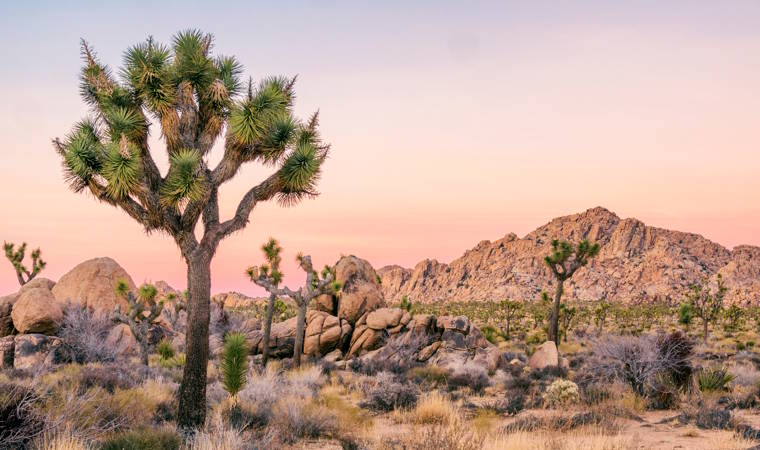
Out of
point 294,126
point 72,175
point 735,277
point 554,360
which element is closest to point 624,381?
point 554,360

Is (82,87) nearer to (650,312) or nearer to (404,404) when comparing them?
(404,404)

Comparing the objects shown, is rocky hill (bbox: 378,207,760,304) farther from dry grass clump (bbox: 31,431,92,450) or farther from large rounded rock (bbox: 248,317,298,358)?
dry grass clump (bbox: 31,431,92,450)

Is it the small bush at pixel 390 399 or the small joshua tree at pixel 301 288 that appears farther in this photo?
the small joshua tree at pixel 301 288

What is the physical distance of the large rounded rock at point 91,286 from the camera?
2935 centimetres

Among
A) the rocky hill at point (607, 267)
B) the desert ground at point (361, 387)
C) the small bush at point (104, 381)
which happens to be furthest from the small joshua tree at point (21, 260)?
the rocky hill at point (607, 267)

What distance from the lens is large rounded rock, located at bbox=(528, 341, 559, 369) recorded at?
74.2ft

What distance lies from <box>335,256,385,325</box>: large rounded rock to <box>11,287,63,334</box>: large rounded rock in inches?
524

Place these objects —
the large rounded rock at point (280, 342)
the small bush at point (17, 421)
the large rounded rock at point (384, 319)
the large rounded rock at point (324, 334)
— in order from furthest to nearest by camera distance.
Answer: the large rounded rock at point (384, 319), the large rounded rock at point (280, 342), the large rounded rock at point (324, 334), the small bush at point (17, 421)

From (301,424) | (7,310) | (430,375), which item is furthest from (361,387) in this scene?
(7,310)

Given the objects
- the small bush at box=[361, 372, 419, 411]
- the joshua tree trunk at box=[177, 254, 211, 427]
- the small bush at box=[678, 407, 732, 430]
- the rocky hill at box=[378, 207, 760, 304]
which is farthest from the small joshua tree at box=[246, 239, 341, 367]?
the rocky hill at box=[378, 207, 760, 304]

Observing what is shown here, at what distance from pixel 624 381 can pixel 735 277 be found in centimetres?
14038

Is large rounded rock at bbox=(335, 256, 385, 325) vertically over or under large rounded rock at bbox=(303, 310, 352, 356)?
over

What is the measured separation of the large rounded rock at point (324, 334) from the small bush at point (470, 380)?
7944 millimetres

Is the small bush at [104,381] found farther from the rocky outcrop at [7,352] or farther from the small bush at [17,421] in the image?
the rocky outcrop at [7,352]
